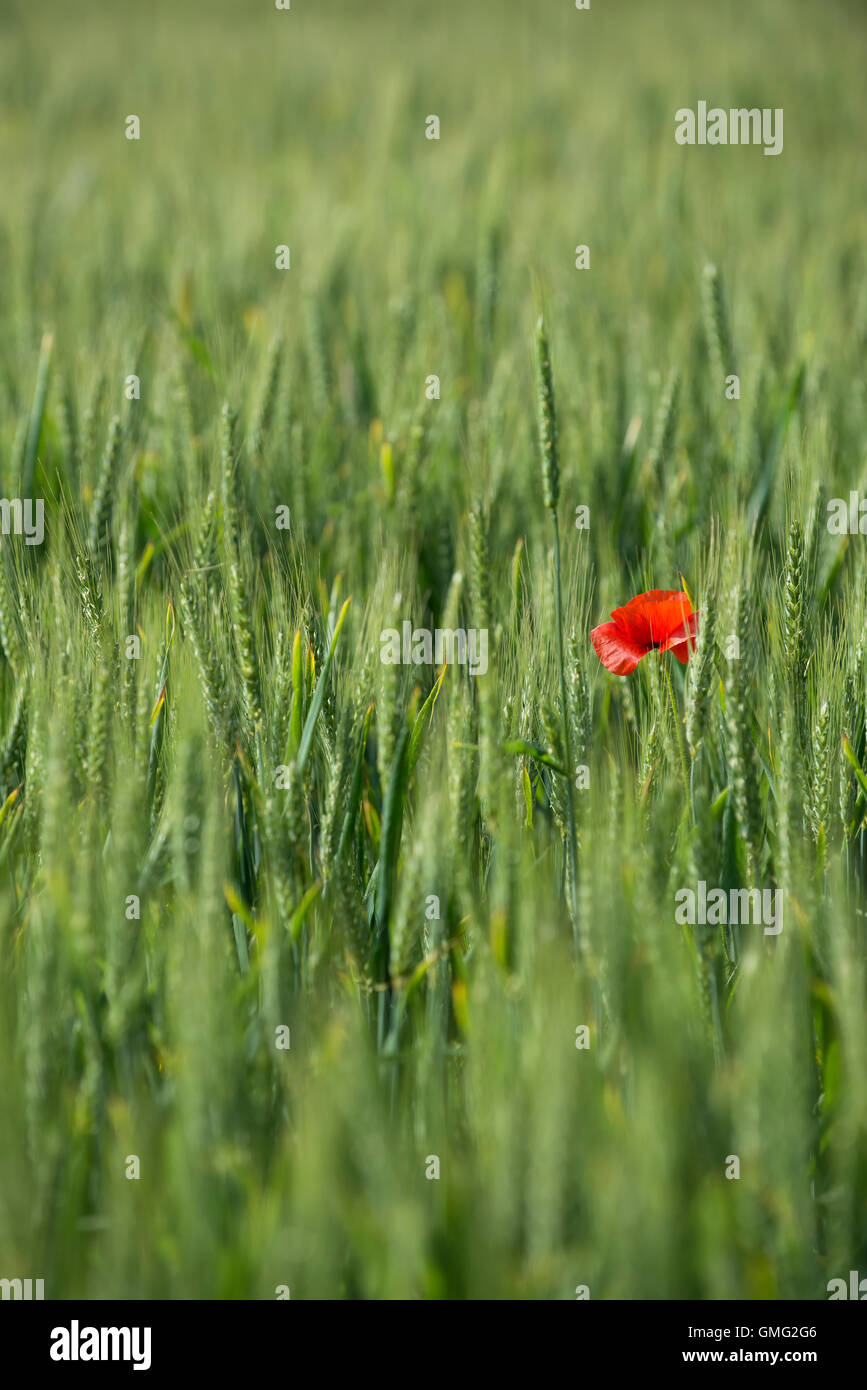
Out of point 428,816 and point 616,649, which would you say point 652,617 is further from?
point 428,816

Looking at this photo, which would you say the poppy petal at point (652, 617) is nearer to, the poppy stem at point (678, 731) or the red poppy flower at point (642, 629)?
the red poppy flower at point (642, 629)

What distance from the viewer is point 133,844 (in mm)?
718

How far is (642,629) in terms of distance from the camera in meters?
1.09

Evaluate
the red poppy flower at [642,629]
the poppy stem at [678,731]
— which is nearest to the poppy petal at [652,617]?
the red poppy flower at [642,629]

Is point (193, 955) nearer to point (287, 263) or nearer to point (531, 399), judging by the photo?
point (531, 399)

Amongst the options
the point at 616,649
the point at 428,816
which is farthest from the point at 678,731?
the point at 428,816

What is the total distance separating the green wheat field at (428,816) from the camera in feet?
1.92

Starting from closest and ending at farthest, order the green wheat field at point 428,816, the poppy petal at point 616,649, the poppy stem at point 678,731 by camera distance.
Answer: the green wheat field at point 428,816
the poppy stem at point 678,731
the poppy petal at point 616,649

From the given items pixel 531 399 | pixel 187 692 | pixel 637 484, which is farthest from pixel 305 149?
pixel 187 692

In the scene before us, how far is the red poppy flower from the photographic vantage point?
1.05m

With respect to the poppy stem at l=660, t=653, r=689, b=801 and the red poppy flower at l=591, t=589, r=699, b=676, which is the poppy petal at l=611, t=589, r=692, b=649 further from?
the poppy stem at l=660, t=653, r=689, b=801

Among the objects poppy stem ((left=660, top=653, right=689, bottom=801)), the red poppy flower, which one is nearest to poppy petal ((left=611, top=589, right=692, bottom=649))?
the red poppy flower

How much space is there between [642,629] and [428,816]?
428 mm
